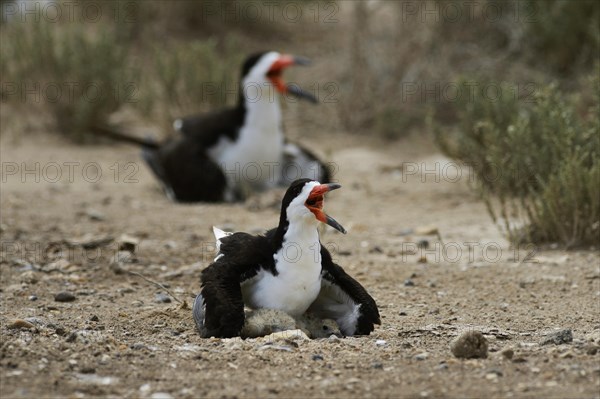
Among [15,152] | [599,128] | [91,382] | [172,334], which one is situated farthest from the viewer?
[15,152]

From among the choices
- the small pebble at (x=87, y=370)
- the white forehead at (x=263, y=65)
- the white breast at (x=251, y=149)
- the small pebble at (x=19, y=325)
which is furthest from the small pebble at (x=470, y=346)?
the white forehead at (x=263, y=65)

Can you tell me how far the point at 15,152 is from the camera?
10.9m

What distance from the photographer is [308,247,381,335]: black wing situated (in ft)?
17.1

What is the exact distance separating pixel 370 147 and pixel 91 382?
24.1 feet

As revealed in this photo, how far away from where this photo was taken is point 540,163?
25.2 ft

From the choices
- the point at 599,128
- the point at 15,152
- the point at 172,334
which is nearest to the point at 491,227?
the point at 599,128

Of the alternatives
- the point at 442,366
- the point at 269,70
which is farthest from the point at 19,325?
the point at 269,70

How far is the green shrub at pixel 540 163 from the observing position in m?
6.99

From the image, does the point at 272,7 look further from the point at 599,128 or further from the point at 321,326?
the point at 321,326

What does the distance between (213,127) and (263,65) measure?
75 centimetres

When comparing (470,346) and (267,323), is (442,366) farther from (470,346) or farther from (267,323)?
(267,323)

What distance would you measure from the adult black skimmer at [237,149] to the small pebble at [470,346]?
4.94 m

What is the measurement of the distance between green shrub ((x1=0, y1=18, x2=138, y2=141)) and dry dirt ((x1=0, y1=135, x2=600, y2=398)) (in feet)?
1.99

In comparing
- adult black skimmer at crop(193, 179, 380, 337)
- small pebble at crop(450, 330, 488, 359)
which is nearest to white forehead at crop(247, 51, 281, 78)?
adult black skimmer at crop(193, 179, 380, 337)
